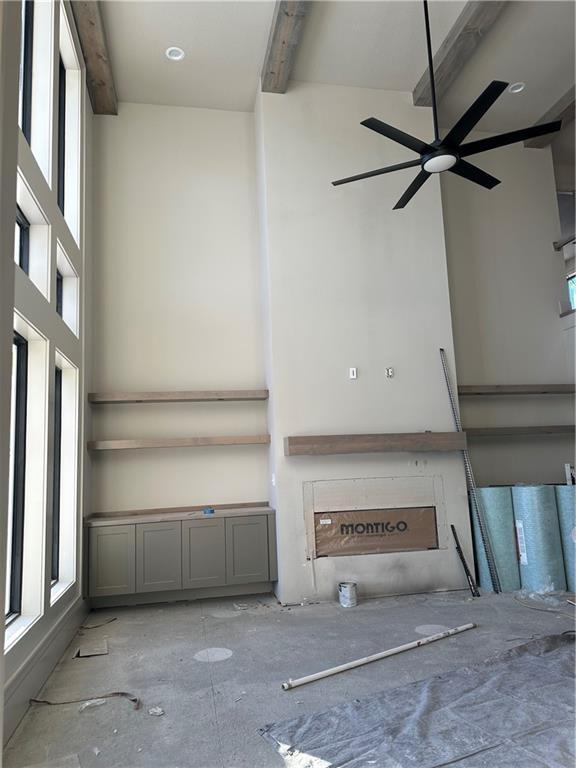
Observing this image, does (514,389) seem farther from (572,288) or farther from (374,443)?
(374,443)

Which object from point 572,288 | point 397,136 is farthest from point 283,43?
point 572,288

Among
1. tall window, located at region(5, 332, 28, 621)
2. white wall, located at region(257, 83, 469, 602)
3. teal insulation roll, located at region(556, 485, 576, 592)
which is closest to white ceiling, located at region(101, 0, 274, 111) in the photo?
white wall, located at region(257, 83, 469, 602)

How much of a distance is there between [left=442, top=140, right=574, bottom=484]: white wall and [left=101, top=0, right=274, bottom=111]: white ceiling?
109 inches

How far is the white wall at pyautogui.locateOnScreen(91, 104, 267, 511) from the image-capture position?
5.26 metres

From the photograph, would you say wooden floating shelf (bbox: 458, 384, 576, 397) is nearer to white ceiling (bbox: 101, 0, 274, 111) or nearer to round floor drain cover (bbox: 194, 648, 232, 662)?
round floor drain cover (bbox: 194, 648, 232, 662)

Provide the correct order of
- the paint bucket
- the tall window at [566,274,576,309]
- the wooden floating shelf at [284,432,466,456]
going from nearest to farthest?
the paint bucket < the wooden floating shelf at [284,432,466,456] < the tall window at [566,274,576,309]

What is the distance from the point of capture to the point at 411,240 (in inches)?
217

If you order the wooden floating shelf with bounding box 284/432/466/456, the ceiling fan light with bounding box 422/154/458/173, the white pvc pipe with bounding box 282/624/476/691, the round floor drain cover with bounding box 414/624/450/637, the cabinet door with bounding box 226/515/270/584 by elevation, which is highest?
the ceiling fan light with bounding box 422/154/458/173

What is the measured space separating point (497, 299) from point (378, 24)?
10.6 ft

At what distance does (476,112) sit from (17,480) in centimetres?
397

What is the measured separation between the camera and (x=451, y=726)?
2422 mm

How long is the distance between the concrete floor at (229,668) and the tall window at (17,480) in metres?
0.61

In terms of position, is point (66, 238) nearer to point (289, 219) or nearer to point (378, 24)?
point (289, 219)

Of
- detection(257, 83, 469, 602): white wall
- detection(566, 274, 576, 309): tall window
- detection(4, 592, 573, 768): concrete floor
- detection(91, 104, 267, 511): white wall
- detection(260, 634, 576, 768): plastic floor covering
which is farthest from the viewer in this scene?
detection(566, 274, 576, 309): tall window
